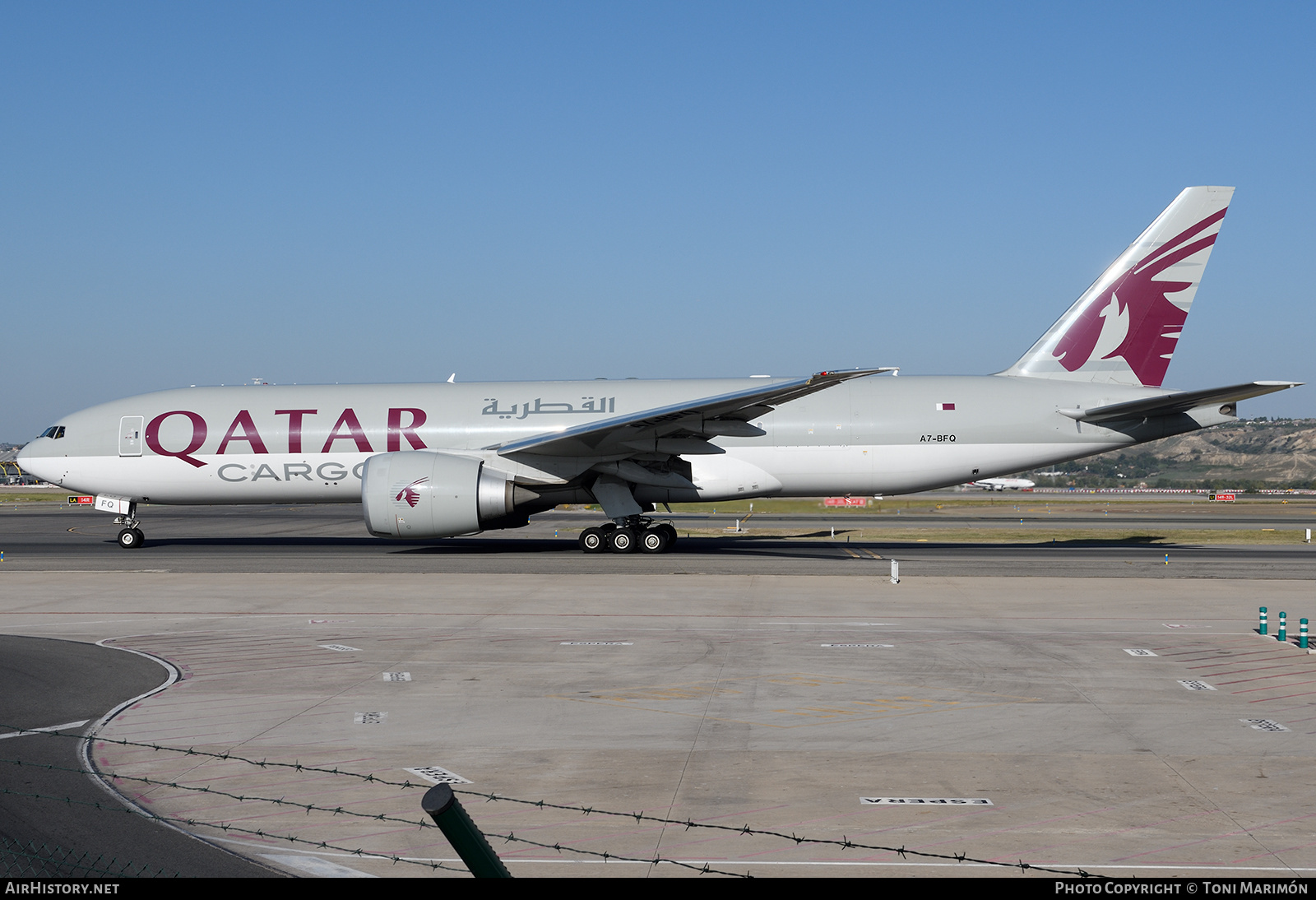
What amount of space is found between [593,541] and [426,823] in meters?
20.1

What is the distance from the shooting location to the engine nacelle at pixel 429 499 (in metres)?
24.2

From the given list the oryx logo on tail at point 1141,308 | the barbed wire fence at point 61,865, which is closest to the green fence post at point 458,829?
the barbed wire fence at point 61,865

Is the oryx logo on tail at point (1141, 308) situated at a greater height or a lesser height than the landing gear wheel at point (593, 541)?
greater

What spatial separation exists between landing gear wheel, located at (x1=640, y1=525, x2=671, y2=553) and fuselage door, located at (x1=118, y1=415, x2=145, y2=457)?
1456 cm

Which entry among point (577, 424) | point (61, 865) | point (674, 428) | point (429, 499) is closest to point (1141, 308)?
point (674, 428)

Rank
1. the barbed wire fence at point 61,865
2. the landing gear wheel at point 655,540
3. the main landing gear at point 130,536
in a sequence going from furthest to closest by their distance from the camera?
the main landing gear at point 130,536, the landing gear wheel at point 655,540, the barbed wire fence at point 61,865

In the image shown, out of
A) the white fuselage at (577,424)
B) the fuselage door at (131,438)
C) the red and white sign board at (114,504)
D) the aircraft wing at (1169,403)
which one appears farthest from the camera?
the red and white sign board at (114,504)

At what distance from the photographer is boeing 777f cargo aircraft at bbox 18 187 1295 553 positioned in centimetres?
2658

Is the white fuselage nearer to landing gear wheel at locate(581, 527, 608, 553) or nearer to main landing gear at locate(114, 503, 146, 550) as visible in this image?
main landing gear at locate(114, 503, 146, 550)

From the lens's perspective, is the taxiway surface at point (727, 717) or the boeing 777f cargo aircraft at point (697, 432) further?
the boeing 777f cargo aircraft at point (697, 432)

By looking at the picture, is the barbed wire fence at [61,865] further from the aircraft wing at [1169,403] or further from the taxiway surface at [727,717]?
the aircraft wing at [1169,403]

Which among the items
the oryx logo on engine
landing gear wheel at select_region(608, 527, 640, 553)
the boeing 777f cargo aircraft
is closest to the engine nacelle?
the oryx logo on engine

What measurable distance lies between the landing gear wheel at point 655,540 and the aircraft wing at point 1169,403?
436 inches

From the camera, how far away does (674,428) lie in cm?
2527
